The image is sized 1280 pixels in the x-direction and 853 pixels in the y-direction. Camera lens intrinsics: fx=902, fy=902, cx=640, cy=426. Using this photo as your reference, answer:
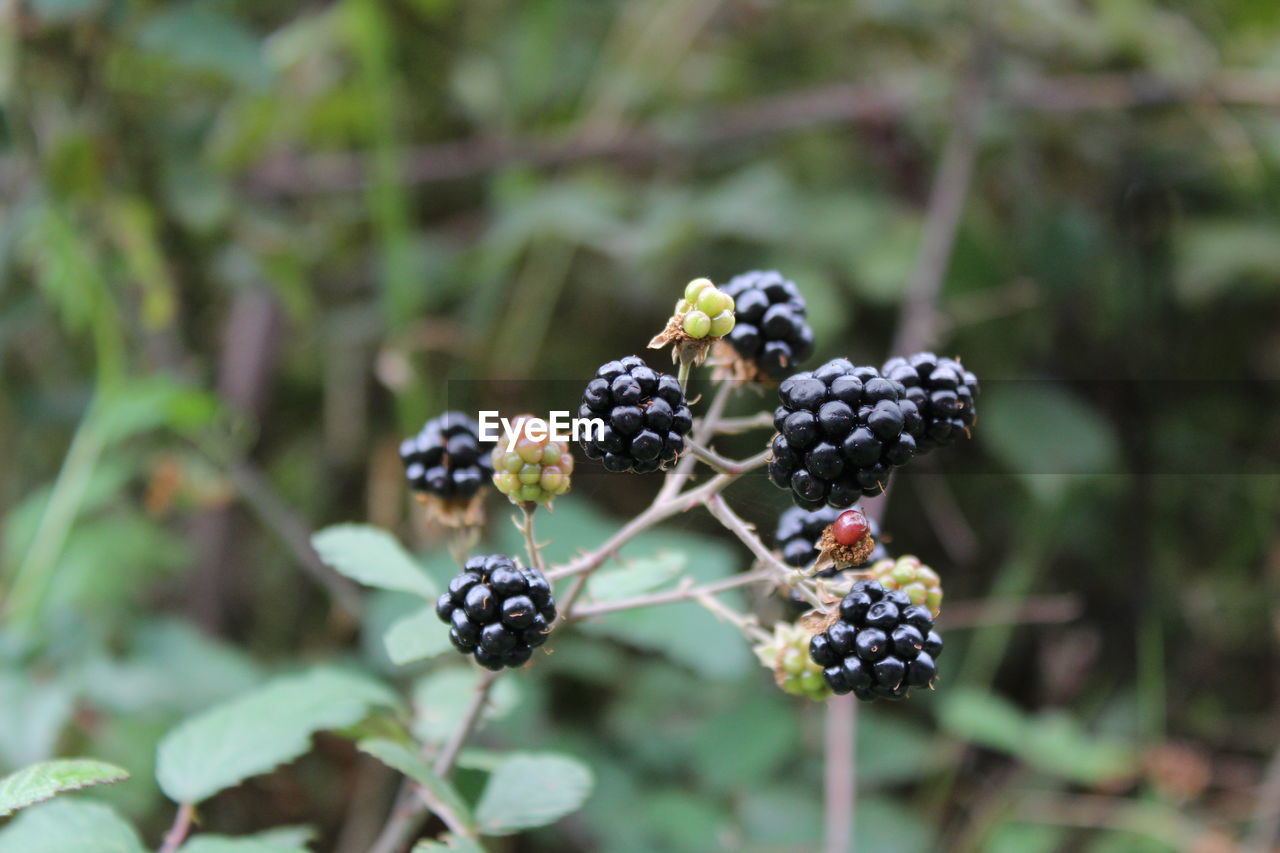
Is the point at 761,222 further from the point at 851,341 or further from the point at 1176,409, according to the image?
the point at 1176,409

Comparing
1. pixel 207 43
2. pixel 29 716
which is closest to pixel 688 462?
pixel 29 716

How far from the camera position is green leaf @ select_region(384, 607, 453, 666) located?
982mm

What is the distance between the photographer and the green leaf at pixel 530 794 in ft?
3.45

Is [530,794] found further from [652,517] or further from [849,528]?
[849,528]

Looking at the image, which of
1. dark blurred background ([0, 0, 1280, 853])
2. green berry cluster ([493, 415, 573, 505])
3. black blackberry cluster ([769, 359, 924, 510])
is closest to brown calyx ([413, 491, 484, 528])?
green berry cluster ([493, 415, 573, 505])

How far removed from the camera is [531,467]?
0.93m

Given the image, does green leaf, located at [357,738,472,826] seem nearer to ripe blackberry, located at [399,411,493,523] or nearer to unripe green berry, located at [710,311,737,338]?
ripe blackberry, located at [399,411,493,523]

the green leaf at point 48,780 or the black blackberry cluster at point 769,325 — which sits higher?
the black blackberry cluster at point 769,325

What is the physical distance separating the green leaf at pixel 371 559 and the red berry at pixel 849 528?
0.51m

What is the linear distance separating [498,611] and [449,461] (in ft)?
1.08

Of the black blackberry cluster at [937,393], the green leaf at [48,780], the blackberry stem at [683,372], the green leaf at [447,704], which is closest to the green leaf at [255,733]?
the green leaf at [447,704]

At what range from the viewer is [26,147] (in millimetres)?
2166

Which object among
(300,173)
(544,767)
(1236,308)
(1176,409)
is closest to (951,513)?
(1176,409)

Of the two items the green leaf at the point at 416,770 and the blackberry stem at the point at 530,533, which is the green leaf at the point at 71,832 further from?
the blackberry stem at the point at 530,533
